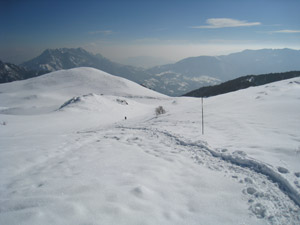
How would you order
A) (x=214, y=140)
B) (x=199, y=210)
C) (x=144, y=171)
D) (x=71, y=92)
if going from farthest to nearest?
(x=71, y=92), (x=214, y=140), (x=144, y=171), (x=199, y=210)

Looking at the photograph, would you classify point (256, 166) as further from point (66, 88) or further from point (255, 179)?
point (66, 88)

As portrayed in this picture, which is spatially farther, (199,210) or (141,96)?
(141,96)

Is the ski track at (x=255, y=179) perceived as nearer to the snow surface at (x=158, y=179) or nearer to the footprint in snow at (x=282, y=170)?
the snow surface at (x=158, y=179)

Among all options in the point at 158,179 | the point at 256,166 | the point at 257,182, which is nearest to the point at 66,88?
the point at 158,179

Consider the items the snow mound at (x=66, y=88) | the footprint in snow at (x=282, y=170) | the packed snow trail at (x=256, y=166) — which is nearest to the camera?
the packed snow trail at (x=256, y=166)

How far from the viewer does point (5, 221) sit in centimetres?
423

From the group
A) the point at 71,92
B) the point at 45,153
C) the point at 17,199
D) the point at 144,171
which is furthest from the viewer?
the point at 71,92

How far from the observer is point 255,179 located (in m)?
6.33

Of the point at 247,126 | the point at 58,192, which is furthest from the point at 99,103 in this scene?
the point at 58,192

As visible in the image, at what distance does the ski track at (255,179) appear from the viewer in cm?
471

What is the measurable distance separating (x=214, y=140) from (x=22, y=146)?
1251 cm

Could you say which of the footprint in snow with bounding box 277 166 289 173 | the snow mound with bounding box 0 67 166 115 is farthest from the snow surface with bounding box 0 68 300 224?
the snow mound with bounding box 0 67 166 115

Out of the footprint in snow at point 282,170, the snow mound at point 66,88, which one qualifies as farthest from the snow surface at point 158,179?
the snow mound at point 66,88

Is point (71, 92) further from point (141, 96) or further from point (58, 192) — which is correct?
point (58, 192)
